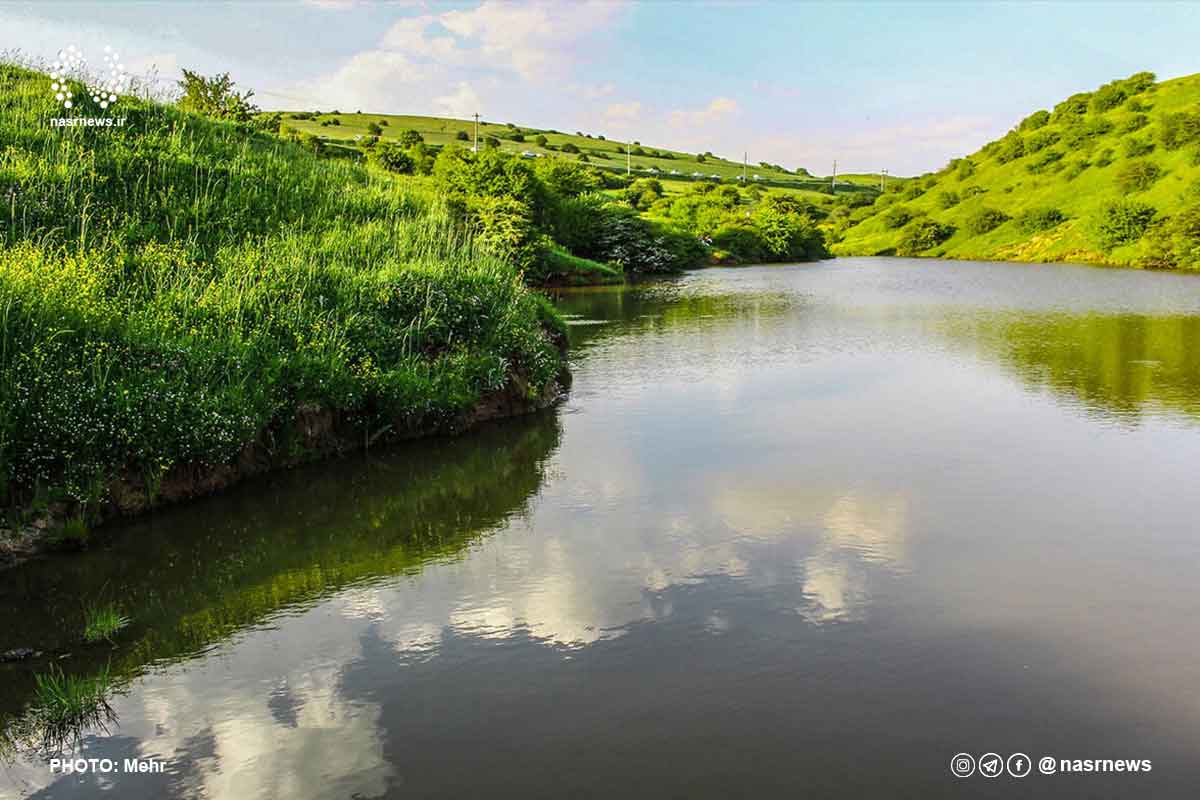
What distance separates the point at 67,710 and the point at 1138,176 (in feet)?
415

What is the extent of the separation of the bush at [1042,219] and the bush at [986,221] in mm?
7082

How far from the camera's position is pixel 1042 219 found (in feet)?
379

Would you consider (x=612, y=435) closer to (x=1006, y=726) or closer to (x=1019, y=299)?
(x=1006, y=726)

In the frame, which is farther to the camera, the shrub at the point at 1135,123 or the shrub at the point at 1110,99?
the shrub at the point at 1110,99

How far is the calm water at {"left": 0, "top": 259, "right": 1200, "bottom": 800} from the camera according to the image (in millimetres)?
7641

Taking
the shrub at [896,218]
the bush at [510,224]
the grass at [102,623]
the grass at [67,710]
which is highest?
the shrub at [896,218]

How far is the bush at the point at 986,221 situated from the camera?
126m

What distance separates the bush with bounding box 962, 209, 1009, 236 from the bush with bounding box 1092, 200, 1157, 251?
90.1 feet

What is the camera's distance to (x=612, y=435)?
19.7m

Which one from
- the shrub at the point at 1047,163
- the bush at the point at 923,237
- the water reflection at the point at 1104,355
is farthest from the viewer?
the bush at the point at 923,237

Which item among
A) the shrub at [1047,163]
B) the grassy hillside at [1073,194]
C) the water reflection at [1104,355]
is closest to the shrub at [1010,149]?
the grassy hillside at [1073,194]

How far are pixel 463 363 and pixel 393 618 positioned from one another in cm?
988

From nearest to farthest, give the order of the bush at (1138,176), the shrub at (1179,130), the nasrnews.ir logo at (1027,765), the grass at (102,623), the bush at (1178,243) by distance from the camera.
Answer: the nasrnews.ir logo at (1027,765) < the grass at (102,623) < the bush at (1178,243) < the bush at (1138,176) < the shrub at (1179,130)

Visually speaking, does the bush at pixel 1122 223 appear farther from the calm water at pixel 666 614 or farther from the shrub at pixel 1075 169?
the calm water at pixel 666 614
